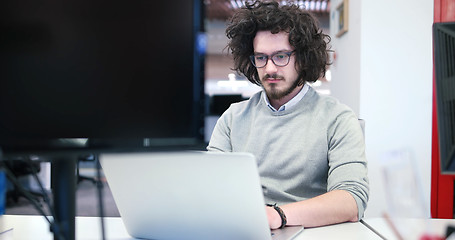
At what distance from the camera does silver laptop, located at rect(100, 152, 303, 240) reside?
646 mm

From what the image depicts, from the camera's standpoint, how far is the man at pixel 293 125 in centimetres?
112

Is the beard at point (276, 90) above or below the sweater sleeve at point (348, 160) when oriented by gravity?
above

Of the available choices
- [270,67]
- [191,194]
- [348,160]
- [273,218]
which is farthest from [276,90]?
[191,194]

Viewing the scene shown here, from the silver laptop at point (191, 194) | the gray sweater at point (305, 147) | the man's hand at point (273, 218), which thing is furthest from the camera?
the gray sweater at point (305, 147)

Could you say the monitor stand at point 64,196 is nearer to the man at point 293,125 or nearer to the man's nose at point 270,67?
the man at point 293,125

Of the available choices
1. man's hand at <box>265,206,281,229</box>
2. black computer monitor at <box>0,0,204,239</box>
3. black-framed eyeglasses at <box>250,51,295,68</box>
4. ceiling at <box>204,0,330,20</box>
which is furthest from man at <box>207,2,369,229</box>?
ceiling at <box>204,0,330,20</box>

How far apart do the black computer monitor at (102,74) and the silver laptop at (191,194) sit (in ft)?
0.42

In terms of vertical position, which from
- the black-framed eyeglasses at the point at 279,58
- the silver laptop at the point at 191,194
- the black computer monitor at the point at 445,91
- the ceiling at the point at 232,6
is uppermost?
the ceiling at the point at 232,6

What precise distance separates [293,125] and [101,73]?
0.88 meters

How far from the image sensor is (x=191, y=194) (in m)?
0.69

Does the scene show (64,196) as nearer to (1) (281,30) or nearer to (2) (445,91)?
(2) (445,91)

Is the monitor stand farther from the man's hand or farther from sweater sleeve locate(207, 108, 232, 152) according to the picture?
sweater sleeve locate(207, 108, 232, 152)

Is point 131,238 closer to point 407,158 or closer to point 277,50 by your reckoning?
point 407,158

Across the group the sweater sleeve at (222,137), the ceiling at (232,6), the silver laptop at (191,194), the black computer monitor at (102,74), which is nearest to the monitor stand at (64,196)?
the black computer monitor at (102,74)
